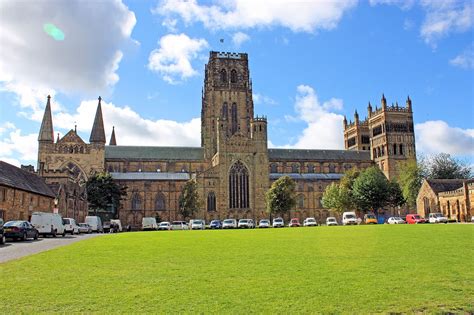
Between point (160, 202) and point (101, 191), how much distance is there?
52.8 feet

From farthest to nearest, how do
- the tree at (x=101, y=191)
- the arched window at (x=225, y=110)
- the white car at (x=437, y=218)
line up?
the arched window at (x=225, y=110) → the tree at (x=101, y=191) → the white car at (x=437, y=218)

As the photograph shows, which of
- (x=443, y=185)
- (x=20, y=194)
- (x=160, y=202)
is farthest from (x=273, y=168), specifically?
(x=20, y=194)

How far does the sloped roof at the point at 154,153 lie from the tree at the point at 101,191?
17.3m

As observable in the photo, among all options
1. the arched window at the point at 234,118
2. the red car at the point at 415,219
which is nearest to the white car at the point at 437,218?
the red car at the point at 415,219

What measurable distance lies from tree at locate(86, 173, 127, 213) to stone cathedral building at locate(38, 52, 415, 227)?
10.8ft

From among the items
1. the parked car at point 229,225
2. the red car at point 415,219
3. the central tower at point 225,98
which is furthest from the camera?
the central tower at point 225,98

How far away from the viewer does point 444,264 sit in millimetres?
13688

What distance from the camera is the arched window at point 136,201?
302 ft

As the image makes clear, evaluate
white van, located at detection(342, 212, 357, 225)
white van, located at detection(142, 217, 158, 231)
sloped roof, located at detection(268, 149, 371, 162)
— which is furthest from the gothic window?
white van, located at detection(342, 212, 357, 225)

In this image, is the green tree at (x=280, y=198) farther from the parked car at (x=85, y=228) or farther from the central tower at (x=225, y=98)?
the parked car at (x=85, y=228)

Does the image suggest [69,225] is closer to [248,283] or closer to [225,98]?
[248,283]

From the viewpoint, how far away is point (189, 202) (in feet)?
273

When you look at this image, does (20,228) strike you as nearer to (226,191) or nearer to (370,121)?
(226,191)

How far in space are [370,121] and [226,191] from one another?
2114 inches
